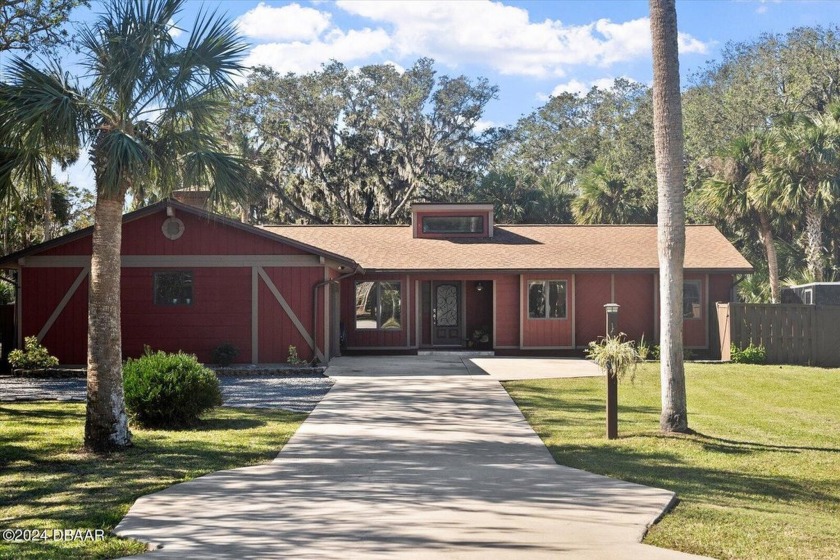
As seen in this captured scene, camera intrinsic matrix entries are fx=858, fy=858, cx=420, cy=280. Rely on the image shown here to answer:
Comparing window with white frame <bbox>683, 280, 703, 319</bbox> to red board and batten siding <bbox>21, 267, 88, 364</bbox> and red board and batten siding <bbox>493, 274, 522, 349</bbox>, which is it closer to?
red board and batten siding <bbox>493, 274, 522, 349</bbox>

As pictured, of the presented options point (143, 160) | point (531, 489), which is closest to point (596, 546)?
point (531, 489)

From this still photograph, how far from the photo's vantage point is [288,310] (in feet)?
65.3

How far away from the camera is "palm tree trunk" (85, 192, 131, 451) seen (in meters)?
9.96

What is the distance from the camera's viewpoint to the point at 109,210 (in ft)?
33.3

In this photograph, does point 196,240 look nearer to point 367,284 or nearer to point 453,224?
point 367,284

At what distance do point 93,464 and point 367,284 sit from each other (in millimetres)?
14985

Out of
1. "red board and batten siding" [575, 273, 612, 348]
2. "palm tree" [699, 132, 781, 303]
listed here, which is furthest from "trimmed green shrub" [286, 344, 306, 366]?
"palm tree" [699, 132, 781, 303]

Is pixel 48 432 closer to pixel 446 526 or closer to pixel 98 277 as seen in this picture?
pixel 98 277

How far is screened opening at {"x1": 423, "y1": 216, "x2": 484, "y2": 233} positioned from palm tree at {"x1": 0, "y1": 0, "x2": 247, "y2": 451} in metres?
16.0

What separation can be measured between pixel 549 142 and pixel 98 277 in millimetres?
45710

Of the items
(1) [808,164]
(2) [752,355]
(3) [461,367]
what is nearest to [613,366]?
(3) [461,367]

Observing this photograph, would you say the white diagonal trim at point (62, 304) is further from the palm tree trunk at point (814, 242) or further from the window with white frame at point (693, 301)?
the palm tree trunk at point (814, 242)

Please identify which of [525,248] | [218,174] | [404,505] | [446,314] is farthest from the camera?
[525,248]

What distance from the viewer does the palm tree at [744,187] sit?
94.3ft
